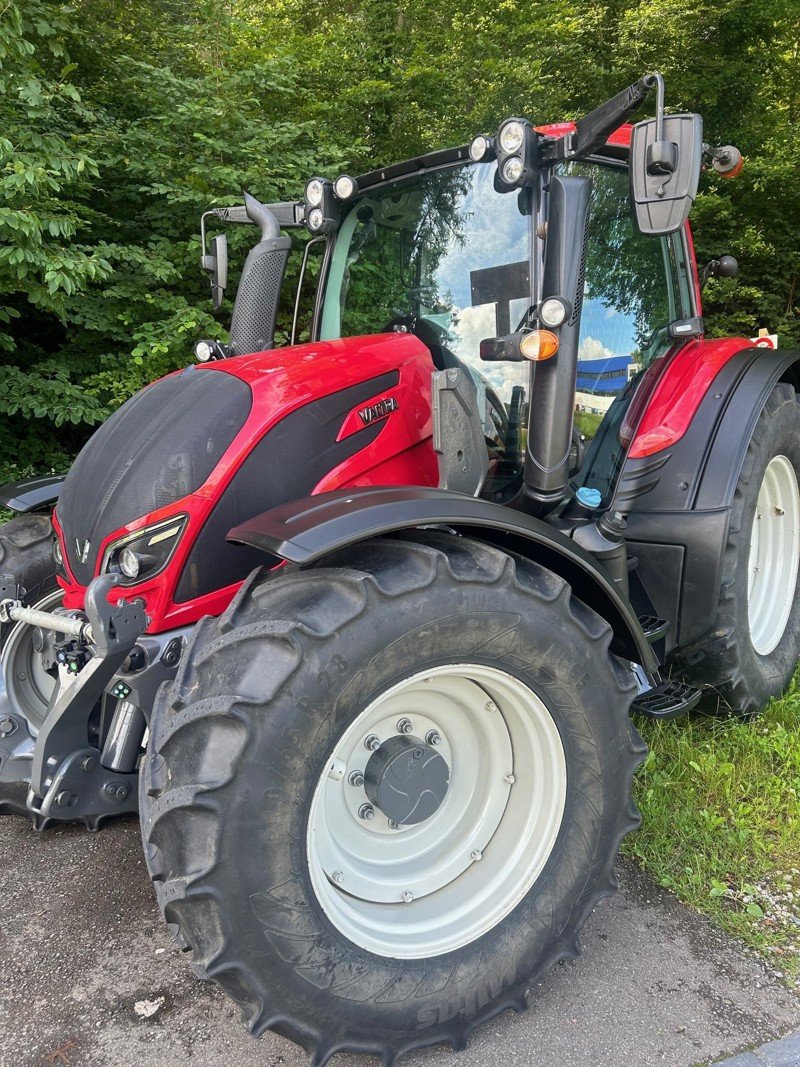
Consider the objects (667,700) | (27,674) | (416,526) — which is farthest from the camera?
(667,700)

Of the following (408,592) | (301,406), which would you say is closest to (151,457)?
(301,406)

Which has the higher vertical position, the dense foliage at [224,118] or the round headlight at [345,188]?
the dense foliage at [224,118]

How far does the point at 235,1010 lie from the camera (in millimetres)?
1959

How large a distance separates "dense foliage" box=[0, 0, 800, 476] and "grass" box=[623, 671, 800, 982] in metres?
4.44

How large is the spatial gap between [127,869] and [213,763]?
3.91 feet

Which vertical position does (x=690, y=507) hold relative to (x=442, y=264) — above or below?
below

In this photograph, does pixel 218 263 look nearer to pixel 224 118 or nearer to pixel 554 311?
pixel 554 311

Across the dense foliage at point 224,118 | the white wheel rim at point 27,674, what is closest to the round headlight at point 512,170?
the white wheel rim at point 27,674

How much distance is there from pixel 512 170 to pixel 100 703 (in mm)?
1941

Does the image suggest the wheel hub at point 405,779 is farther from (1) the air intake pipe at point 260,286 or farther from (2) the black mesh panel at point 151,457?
(1) the air intake pipe at point 260,286

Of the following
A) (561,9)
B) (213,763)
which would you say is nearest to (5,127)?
(213,763)

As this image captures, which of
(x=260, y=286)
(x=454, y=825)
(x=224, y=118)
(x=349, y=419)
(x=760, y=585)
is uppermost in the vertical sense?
(x=224, y=118)

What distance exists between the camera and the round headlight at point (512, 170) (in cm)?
236

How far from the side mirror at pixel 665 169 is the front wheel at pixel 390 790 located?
3.07 ft
